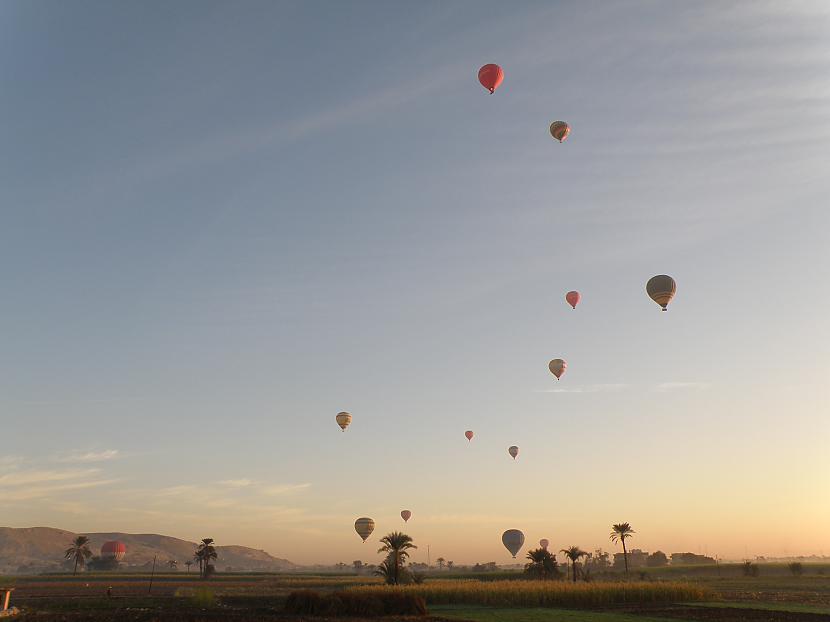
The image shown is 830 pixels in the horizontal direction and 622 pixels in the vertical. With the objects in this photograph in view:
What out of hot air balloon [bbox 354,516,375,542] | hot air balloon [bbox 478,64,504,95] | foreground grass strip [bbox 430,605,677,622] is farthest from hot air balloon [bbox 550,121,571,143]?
hot air balloon [bbox 354,516,375,542]

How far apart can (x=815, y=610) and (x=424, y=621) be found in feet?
96.0

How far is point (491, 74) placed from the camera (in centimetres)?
5497

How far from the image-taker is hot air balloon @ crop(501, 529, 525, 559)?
95125mm

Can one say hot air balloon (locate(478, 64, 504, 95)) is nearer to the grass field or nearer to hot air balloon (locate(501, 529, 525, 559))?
the grass field

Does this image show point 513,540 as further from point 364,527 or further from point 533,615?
point 533,615

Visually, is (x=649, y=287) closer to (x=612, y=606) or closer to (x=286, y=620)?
(x=612, y=606)

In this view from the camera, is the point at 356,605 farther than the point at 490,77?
No

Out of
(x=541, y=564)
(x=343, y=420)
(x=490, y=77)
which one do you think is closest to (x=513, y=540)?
(x=541, y=564)

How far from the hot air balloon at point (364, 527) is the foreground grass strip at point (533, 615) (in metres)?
44.1

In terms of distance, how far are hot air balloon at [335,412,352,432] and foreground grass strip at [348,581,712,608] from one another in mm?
32535

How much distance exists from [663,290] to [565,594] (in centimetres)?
2851

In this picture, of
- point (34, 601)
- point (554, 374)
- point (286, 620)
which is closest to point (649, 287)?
point (554, 374)

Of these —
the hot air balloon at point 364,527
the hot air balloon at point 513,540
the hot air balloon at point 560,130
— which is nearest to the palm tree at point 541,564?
the hot air balloon at point 513,540

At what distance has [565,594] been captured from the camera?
2226 inches
